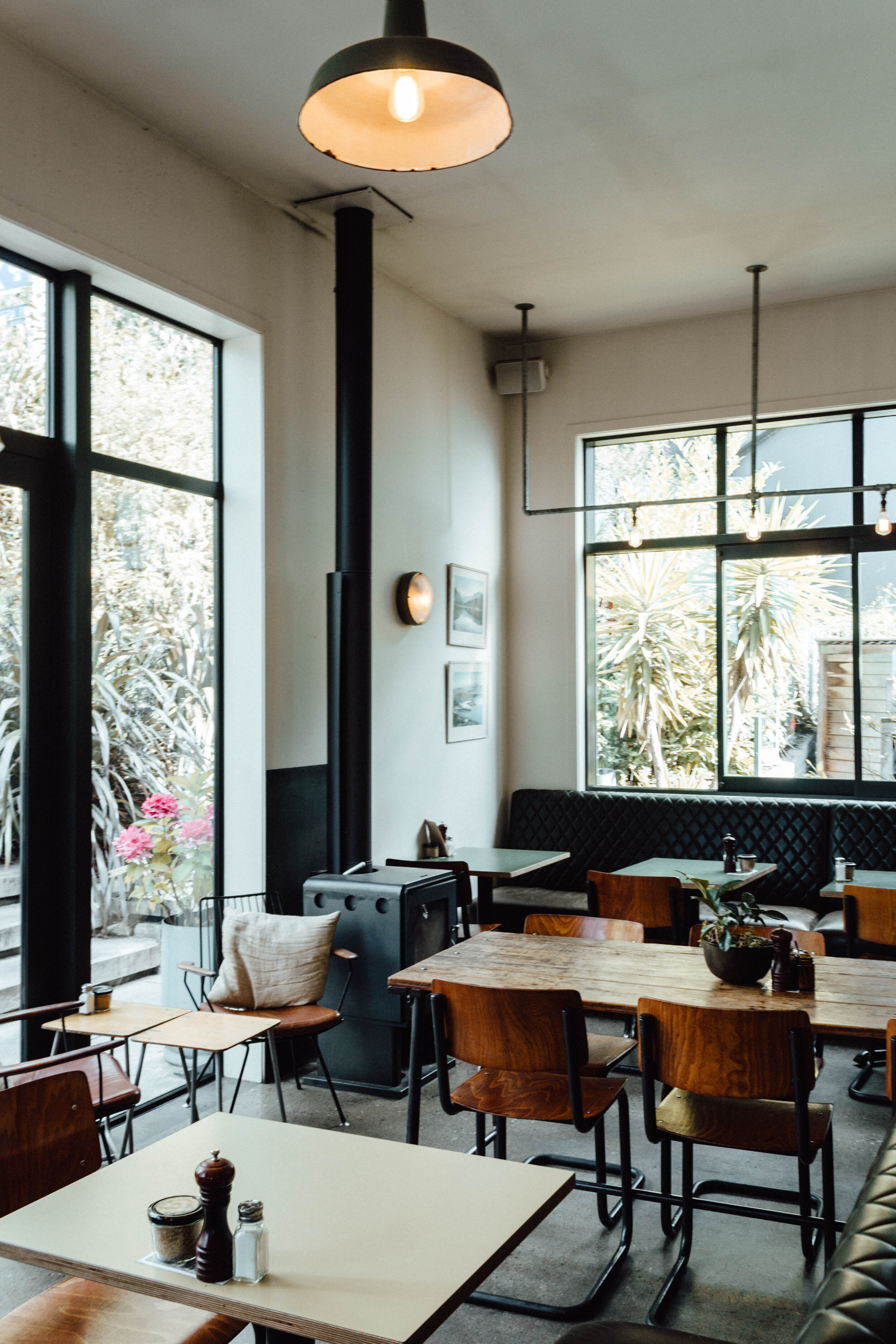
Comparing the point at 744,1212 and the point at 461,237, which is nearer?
the point at 744,1212

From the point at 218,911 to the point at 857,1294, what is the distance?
3.70 m

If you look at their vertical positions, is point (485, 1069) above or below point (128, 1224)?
below

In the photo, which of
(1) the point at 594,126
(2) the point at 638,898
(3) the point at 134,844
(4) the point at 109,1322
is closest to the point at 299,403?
(1) the point at 594,126

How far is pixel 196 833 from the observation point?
15.9ft

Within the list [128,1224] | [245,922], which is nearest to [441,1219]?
[128,1224]

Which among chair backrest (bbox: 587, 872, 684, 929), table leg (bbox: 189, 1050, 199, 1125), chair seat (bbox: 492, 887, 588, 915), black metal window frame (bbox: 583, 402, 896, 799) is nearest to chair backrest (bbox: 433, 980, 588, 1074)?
table leg (bbox: 189, 1050, 199, 1125)

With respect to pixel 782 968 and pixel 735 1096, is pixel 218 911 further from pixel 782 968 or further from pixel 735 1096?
pixel 735 1096

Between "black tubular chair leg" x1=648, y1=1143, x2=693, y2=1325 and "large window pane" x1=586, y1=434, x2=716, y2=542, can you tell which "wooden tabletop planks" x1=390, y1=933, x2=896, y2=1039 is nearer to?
"black tubular chair leg" x1=648, y1=1143, x2=693, y2=1325

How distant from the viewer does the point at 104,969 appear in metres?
4.34

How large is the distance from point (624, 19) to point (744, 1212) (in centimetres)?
392

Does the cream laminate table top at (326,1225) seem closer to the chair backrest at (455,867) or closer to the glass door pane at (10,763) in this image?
the glass door pane at (10,763)

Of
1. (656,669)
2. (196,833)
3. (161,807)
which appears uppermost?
(656,669)

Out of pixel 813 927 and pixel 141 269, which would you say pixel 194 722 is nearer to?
pixel 141 269

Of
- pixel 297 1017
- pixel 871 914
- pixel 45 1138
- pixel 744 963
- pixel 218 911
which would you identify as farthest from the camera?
pixel 218 911
